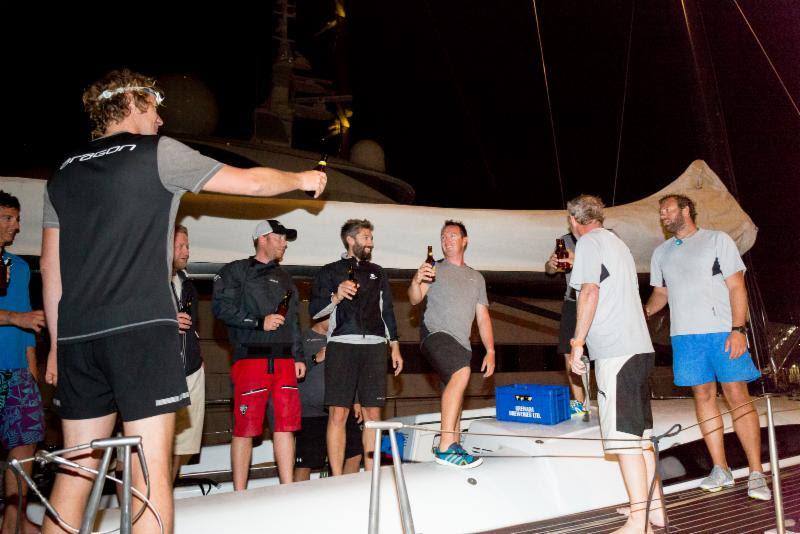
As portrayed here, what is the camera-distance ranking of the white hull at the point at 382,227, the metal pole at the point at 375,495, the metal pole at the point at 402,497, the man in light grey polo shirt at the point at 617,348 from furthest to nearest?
the white hull at the point at 382,227
the man in light grey polo shirt at the point at 617,348
the metal pole at the point at 375,495
the metal pole at the point at 402,497

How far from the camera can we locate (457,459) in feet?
10.7

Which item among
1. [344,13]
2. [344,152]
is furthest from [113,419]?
[344,152]

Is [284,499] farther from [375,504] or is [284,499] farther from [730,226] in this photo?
[730,226]

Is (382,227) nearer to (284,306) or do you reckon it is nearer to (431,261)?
(431,261)

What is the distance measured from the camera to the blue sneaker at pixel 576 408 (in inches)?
172

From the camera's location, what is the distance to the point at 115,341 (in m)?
1.72

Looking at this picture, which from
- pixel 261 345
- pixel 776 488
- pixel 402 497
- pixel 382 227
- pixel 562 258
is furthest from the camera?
pixel 562 258

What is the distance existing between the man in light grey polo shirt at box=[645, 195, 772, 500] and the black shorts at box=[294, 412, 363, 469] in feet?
7.79

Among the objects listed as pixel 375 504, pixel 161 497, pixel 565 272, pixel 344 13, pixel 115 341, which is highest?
pixel 344 13

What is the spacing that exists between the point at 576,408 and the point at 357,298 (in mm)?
1861

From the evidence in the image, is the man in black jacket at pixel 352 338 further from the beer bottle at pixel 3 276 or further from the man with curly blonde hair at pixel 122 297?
the man with curly blonde hair at pixel 122 297

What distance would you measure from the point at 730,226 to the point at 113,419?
4636 mm

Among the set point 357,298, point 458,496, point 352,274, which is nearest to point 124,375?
point 458,496

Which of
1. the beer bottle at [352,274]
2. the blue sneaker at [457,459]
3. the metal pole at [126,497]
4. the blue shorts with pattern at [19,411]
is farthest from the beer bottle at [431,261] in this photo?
the metal pole at [126,497]
